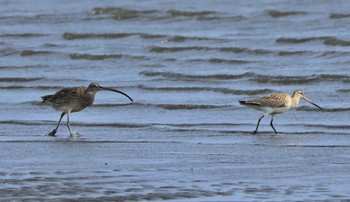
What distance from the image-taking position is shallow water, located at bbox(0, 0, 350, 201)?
34.3ft

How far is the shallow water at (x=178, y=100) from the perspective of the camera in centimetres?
1047

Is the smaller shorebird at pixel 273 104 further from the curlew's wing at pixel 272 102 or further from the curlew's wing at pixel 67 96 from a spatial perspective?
the curlew's wing at pixel 67 96

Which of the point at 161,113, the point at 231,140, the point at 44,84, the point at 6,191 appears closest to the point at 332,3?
the point at 44,84

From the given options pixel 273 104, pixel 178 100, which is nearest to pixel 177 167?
pixel 273 104

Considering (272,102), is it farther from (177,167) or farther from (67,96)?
(177,167)

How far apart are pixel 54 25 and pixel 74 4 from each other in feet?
15.1

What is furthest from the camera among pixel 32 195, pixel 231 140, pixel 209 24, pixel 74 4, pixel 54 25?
pixel 74 4

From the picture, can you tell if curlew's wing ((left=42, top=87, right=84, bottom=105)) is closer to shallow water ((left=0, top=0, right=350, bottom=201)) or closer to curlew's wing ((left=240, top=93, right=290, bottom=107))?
shallow water ((left=0, top=0, right=350, bottom=201))

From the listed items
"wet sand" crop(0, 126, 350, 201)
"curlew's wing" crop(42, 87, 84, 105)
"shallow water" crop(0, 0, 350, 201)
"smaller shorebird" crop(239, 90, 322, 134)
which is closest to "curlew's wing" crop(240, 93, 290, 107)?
"smaller shorebird" crop(239, 90, 322, 134)

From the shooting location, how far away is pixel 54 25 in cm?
3097

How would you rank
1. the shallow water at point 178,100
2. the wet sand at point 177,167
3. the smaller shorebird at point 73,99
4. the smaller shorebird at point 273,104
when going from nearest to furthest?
1. the wet sand at point 177,167
2. the shallow water at point 178,100
3. the smaller shorebird at point 273,104
4. the smaller shorebird at point 73,99

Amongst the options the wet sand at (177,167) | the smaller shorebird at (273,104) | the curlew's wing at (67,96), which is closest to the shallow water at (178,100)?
the wet sand at (177,167)

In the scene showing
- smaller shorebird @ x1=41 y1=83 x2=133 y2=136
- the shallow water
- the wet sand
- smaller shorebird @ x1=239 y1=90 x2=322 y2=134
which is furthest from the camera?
smaller shorebird @ x1=41 y1=83 x2=133 y2=136

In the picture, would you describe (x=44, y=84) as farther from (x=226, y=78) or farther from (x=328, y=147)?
(x=328, y=147)
